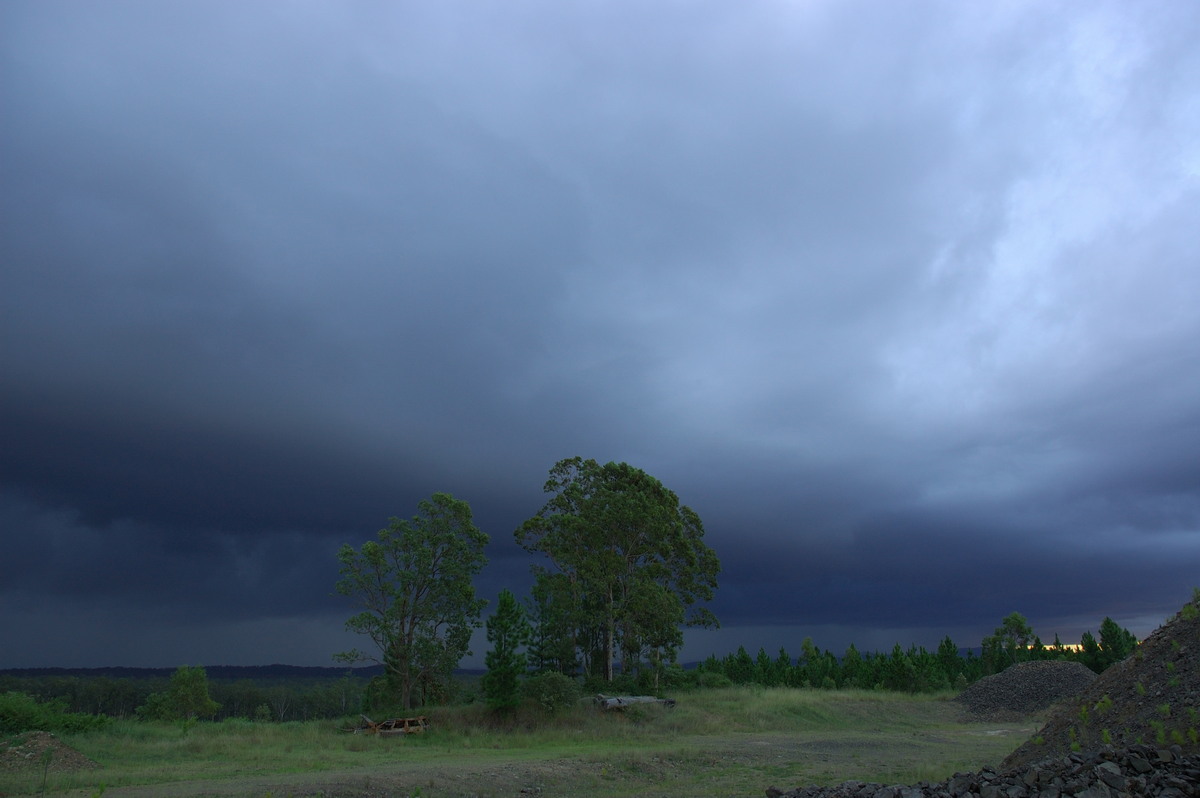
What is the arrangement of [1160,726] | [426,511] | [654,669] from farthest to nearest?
1. [654,669]
2. [426,511]
3. [1160,726]

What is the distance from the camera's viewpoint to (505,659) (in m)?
38.9

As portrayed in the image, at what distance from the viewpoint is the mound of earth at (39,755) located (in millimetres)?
23266

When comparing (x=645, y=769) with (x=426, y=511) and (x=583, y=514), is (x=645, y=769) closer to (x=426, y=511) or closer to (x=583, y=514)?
(x=426, y=511)

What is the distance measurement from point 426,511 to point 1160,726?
38.1 m

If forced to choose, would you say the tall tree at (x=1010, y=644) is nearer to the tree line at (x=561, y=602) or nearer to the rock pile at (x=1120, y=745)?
the tree line at (x=561, y=602)

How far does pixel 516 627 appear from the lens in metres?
39.4

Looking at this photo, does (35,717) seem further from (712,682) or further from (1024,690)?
(1024,690)

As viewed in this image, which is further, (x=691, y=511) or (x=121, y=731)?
(x=691, y=511)

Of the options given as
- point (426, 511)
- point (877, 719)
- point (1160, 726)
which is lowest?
point (877, 719)

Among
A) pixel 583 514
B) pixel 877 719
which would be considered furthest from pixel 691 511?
pixel 877 719

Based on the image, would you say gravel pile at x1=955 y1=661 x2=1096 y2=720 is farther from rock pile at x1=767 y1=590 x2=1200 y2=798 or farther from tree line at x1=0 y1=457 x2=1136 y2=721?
rock pile at x1=767 y1=590 x2=1200 y2=798

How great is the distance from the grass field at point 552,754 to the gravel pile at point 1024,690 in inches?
271

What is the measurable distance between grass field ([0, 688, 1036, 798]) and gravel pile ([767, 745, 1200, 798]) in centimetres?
809

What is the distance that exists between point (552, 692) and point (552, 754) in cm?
1258
